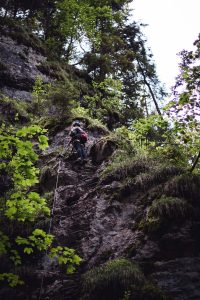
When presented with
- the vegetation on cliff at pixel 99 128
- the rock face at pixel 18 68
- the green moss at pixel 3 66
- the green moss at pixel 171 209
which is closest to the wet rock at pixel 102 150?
the vegetation on cliff at pixel 99 128

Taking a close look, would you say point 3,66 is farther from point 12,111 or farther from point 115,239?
point 115,239

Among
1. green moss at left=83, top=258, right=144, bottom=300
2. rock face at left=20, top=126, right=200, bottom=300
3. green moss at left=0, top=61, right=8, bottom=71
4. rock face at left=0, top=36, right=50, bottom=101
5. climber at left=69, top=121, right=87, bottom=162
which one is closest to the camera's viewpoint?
green moss at left=83, top=258, right=144, bottom=300

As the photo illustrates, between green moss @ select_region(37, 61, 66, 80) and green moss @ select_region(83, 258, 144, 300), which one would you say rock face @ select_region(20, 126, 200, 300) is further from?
green moss @ select_region(37, 61, 66, 80)

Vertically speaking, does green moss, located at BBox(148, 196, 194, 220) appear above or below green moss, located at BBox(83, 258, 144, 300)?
above

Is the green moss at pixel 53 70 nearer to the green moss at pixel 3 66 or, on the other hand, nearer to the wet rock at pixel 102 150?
the green moss at pixel 3 66

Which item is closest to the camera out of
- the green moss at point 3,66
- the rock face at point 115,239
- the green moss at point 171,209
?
the rock face at point 115,239

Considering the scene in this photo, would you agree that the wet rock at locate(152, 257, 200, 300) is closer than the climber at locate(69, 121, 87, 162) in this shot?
Yes

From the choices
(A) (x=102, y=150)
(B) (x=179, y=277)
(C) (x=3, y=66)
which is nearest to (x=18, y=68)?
(C) (x=3, y=66)

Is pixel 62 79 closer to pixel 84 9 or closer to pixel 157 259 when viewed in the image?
pixel 84 9

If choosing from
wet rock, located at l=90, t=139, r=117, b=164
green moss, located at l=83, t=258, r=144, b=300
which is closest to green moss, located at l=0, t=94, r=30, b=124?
wet rock, located at l=90, t=139, r=117, b=164

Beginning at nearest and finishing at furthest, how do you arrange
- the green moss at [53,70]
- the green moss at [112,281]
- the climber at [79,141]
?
the green moss at [112,281], the climber at [79,141], the green moss at [53,70]

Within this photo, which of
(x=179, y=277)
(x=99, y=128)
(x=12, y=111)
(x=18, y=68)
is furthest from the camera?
(x=18, y=68)

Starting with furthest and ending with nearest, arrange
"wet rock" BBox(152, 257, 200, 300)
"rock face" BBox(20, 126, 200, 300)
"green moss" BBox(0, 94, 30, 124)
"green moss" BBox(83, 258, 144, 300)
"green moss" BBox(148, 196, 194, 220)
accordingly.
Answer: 1. "green moss" BBox(0, 94, 30, 124)
2. "green moss" BBox(148, 196, 194, 220)
3. "rock face" BBox(20, 126, 200, 300)
4. "green moss" BBox(83, 258, 144, 300)
5. "wet rock" BBox(152, 257, 200, 300)

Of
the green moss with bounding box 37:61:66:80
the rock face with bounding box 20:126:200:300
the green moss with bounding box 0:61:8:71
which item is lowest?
the rock face with bounding box 20:126:200:300
